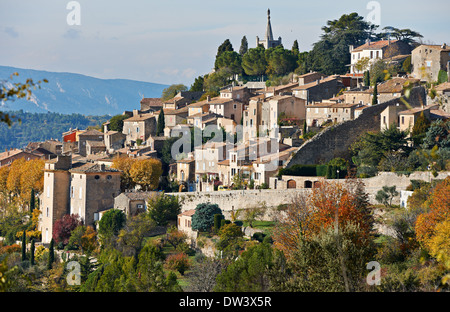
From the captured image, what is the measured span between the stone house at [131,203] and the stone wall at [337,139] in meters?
8.37

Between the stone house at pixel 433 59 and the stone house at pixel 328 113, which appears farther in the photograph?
the stone house at pixel 433 59

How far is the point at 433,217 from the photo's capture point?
30359 mm

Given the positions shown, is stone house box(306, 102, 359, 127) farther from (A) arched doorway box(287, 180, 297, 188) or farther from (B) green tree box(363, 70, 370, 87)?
(A) arched doorway box(287, 180, 297, 188)

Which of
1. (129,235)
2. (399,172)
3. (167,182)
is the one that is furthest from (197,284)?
(167,182)

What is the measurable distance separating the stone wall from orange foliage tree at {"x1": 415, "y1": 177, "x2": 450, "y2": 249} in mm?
13051

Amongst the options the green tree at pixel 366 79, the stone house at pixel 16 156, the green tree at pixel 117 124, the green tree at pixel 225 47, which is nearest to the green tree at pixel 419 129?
the green tree at pixel 366 79

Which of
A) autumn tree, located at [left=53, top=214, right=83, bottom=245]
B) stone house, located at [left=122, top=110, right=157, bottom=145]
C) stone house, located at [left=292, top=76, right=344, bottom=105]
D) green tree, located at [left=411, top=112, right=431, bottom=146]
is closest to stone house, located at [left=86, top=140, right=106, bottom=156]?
stone house, located at [left=122, top=110, right=157, bottom=145]

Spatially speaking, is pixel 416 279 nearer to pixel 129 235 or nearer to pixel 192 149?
pixel 129 235

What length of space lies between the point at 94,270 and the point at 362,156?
15619 millimetres

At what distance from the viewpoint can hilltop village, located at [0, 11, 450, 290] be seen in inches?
1582

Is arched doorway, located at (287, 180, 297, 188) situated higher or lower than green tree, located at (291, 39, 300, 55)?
lower

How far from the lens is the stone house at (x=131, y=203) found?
43.8 metres

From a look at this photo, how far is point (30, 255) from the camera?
139 feet

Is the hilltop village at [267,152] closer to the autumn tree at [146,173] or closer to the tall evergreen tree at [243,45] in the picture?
the autumn tree at [146,173]
